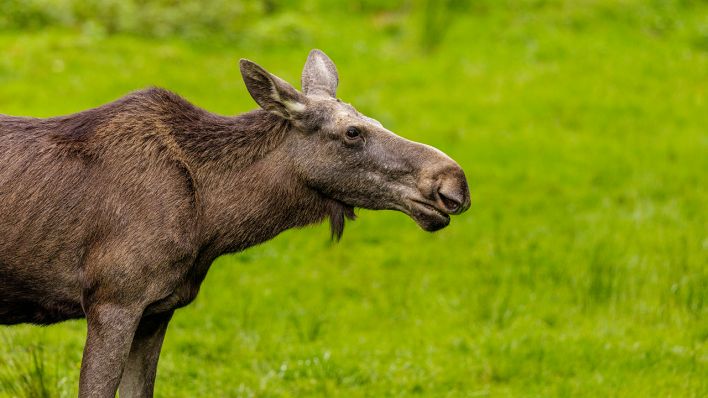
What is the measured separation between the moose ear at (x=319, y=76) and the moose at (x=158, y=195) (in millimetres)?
129

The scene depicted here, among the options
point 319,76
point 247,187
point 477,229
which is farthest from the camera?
point 477,229

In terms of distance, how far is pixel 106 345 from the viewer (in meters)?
5.76

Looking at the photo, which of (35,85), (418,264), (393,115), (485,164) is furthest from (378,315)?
(35,85)

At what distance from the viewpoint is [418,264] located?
37.6ft

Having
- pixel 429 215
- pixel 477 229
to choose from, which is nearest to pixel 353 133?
pixel 429 215

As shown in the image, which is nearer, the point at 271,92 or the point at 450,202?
the point at 450,202

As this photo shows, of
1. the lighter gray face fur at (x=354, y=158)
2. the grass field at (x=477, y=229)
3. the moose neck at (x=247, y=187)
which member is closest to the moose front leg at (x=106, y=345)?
the moose neck at (x=247, y=187)

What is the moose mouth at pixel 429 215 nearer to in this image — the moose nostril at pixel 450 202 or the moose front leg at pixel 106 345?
the moose nostril at pixel 450 202

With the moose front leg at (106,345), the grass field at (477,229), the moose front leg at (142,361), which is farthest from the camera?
the grass field at (477,229)

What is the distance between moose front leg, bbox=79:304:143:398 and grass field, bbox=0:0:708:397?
64.2 inches

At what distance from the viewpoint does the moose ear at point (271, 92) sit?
19.5 ft

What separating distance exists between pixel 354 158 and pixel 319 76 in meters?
0.81

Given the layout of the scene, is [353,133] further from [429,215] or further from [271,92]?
[429,215]

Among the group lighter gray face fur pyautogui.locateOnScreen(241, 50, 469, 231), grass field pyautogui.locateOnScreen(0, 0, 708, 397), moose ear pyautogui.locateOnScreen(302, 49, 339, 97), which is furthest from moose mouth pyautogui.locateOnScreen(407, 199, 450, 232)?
grass field pyautogui.locateOnScreen(0, 0, 708, 397)
